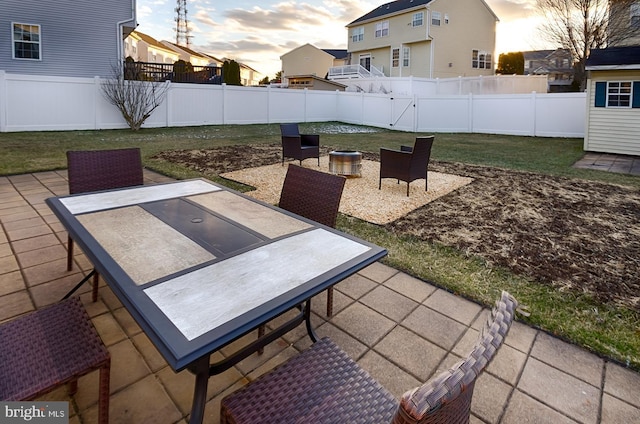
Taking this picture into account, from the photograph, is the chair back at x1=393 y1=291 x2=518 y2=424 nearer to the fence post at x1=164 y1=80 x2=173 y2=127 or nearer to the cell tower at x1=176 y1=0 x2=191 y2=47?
the fence post at x1=164 y1=80 x2=173 y2=127

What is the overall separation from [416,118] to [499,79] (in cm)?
815

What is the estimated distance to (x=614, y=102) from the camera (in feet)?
33.0

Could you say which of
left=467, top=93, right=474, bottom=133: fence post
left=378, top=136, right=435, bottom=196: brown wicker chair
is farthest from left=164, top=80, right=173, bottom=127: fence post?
left=467, top=93, right=474, bottom=133: fence post

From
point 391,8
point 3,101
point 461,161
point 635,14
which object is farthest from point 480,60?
point 3,101

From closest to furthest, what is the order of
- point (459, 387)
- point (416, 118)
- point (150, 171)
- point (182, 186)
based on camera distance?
point (459, 387) → point (182, 186) → point (150, 171) → point (416, 118)

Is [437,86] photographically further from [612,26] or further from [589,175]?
[589,175]

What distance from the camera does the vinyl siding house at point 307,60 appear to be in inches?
1346

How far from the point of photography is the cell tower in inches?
1783

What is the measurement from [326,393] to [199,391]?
1.44 feet

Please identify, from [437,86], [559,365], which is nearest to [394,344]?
[559,365]

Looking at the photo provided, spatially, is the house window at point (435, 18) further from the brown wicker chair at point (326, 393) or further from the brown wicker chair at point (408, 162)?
the brown wicker chair at point (326, 393)

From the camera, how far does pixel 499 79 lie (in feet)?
66.0
